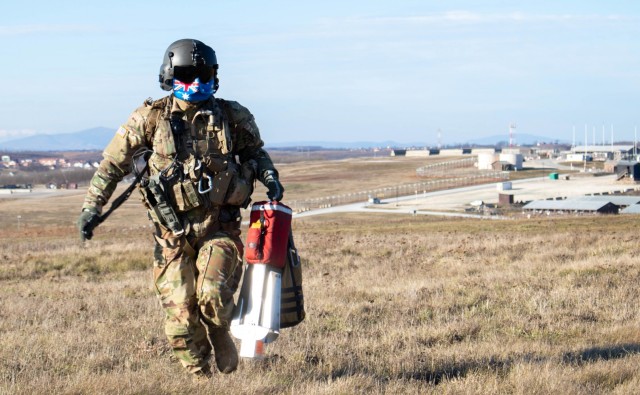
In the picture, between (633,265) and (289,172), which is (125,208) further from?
(633,265)

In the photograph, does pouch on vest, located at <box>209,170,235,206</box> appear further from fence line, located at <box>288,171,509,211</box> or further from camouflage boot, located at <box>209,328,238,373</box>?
fence line, located at <box>288,171,509,211</box>

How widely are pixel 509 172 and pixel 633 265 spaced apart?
141603 millimetres

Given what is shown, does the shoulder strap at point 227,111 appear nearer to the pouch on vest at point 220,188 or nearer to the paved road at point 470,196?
the pouch on vest at point 220,188

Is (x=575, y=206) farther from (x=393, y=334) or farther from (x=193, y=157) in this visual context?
(x=193, y=157)

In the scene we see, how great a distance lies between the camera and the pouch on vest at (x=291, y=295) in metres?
6.91

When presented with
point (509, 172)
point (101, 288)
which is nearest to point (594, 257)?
point (101, 288)

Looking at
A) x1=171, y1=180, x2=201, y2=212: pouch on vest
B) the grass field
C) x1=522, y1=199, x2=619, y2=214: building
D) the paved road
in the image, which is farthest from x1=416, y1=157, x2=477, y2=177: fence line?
x1=171, y1=180, x2=201, y2=212: pouch on vest

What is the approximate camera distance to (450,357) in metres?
7.91

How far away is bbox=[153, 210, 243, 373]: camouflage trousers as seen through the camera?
686 centimetres

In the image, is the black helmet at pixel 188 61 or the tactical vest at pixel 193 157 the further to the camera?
the black helmet at pixel 188 61

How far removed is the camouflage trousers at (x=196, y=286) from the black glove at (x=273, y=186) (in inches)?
18.3

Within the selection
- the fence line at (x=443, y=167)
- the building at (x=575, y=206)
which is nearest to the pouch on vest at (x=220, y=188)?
the building at (x=575, y=206)

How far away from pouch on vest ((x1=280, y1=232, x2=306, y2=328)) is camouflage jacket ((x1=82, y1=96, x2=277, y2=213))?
901 millimetres

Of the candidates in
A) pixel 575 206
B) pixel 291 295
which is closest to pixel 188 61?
pixel 291 295
